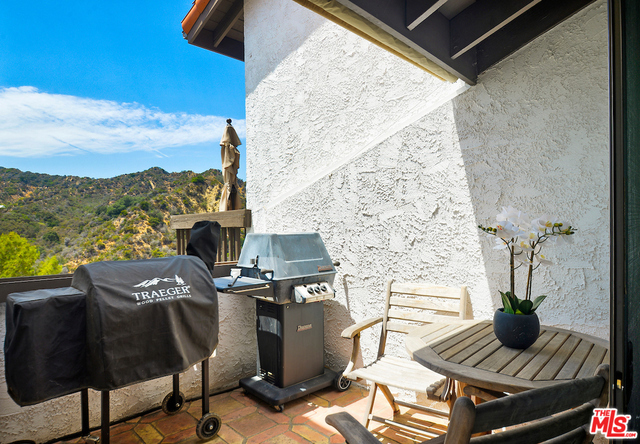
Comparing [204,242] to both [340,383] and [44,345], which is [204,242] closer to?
[44,345]

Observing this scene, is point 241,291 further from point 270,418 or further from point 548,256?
point 548,256

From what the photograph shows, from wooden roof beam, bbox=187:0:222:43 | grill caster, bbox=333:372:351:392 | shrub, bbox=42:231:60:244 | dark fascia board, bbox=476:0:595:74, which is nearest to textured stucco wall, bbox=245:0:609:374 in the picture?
dark fascia board, bbox=476:0:595:74

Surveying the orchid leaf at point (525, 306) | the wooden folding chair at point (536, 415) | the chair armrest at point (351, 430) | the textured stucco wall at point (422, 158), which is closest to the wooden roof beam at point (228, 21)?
the textured stucco wall at point (422, 158)

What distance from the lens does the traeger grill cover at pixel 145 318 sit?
1.87 meters

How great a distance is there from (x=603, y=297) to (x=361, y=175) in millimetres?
2144

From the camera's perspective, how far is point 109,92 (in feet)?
34.5

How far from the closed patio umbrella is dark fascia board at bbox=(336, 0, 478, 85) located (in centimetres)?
299

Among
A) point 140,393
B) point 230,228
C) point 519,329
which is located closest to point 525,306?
point 519,329

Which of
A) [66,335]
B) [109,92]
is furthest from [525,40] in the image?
[109,92]

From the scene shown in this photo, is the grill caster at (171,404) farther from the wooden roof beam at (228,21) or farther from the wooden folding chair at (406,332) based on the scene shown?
the wooden roof beam at (228,21)

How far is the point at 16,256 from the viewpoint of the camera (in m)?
2.69

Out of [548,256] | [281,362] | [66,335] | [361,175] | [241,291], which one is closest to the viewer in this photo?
[66,335]

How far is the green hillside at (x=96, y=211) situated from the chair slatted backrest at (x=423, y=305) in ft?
7.89

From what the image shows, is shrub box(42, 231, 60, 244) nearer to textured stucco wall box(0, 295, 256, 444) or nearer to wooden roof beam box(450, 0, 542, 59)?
textured stucco wall box(0, 295, 256, 444)
